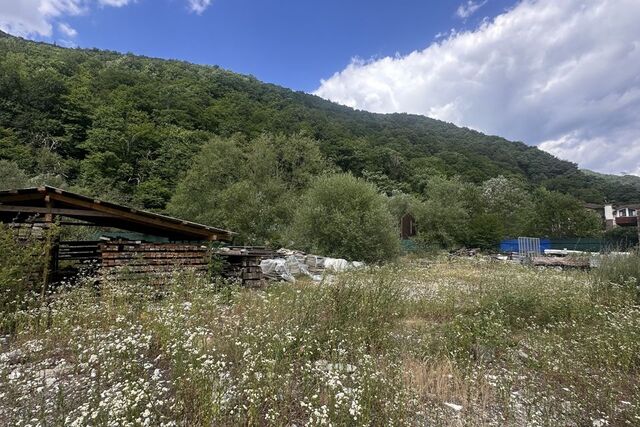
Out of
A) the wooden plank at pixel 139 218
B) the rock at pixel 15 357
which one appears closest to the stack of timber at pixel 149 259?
the wooden plank at pixel 139 218

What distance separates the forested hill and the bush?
1560 cm

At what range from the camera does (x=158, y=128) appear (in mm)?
40062

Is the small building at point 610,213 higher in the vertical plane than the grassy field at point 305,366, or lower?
higher

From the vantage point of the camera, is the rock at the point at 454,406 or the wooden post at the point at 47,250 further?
the wooden post at the point at 47,250

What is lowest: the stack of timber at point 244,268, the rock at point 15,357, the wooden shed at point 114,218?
the rock at point 15,357

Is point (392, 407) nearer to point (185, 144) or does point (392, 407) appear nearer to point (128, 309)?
point (128, 309)

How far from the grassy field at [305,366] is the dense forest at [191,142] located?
777 inches

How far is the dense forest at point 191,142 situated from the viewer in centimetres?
2831

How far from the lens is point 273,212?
25.7 m

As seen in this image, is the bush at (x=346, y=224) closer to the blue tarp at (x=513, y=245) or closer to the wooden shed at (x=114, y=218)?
the wooden shed at (x=114, y=218)

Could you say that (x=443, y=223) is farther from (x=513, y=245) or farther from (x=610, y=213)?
(x=610, y=213)

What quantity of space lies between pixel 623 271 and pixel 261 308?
871 centimetres

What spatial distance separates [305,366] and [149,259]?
6566 millimetres

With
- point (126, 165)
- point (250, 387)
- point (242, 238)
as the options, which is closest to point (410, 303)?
point (250, 387)
